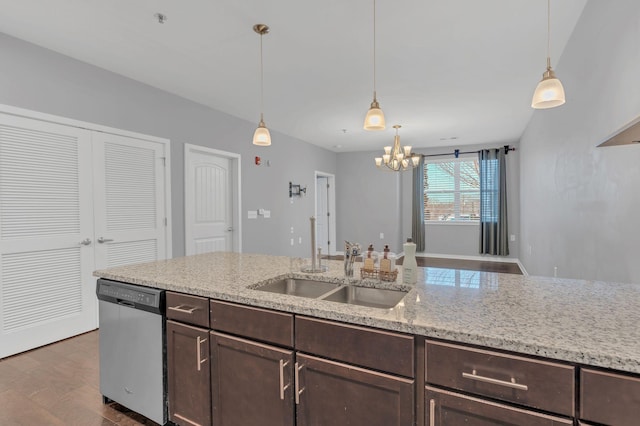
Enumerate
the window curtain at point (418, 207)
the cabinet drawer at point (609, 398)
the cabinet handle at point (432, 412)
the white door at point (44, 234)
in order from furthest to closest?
the window curtain at point (418, 207), the white door at point (44, 234), the cabinet handle at point (432, 412), the cabinet drawer at point (609, 398)

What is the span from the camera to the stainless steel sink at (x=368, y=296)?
1.64 meters

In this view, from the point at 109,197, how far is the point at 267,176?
2.69 metres

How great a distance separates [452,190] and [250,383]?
7.05 meters

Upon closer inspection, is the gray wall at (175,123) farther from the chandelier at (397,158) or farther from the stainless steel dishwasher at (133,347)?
the stainless steel dishwasher at (133,347)

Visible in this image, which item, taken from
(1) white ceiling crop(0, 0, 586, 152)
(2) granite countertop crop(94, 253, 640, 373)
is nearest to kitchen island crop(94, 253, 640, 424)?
(2) granite countertop crop(94, 253, 640, 373)

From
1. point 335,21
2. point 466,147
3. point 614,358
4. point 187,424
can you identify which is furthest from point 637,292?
point 466,147

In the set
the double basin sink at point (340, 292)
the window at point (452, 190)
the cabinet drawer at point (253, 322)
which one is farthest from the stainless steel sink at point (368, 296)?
the window at point (452, 190)

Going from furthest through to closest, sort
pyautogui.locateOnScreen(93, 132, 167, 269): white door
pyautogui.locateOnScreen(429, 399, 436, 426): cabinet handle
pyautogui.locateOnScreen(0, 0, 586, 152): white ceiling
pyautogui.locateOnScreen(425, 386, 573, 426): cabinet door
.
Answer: pyautogui.locateOnScreen(93, 132, 167, 269): white door < pyautogui.locateOnScreen(0, 0, 586, 152): white ceiling < pyautogui.locateOnScreen(429, 399, 436, 426): cabinet handle < pyautogui.locateOnScreen(425, 386, 573, 426): cabinet door

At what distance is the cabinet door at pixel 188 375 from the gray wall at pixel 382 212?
6.49 meters

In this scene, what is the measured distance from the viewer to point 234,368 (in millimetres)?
1491

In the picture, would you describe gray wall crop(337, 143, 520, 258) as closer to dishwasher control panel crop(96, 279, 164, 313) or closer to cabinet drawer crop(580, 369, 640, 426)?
dishwasher control panel crop(96, 279, 164, 313)

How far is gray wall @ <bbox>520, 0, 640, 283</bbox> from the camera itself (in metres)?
1.61

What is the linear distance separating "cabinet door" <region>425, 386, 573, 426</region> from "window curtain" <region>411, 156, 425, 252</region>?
269 inches

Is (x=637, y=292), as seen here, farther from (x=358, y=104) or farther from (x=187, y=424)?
(x=358, y=104)
